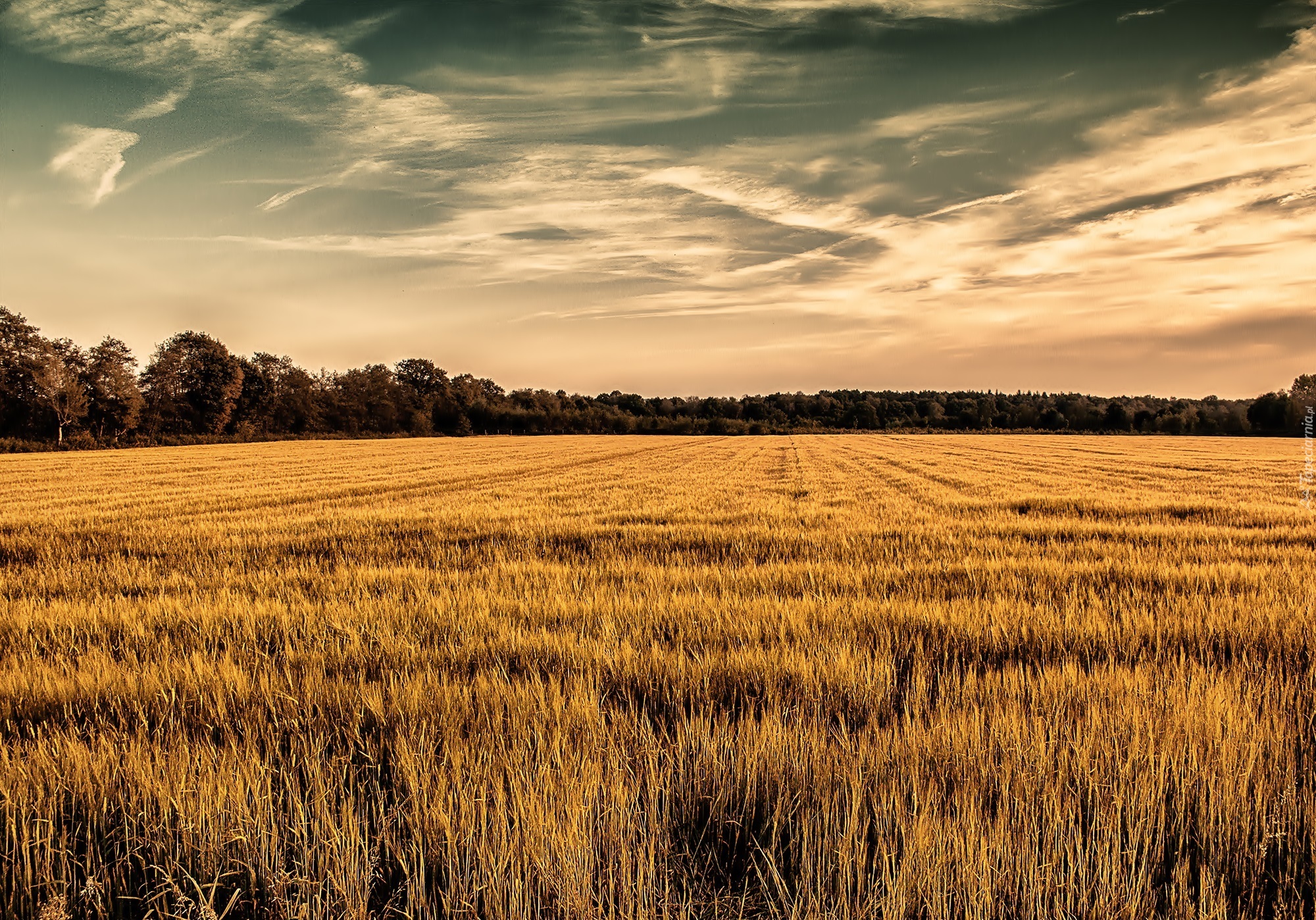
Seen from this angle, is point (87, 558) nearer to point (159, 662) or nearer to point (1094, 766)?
point (159, 662)

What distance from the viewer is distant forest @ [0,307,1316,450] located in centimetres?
7919

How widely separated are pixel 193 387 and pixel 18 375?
68.7 ft

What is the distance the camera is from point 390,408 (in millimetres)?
124812

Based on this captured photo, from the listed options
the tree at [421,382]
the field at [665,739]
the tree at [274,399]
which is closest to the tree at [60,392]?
the tree at [274,399]

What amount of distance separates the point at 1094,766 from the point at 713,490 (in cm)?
1651

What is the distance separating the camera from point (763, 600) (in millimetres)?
5660

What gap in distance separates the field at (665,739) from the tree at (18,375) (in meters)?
97.8

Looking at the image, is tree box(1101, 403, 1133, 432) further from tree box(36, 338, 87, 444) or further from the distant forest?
tree box(36, 338, 87, 444)

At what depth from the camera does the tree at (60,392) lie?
77.8m

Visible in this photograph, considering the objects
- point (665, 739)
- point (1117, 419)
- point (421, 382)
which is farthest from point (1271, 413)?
point (421, 382)

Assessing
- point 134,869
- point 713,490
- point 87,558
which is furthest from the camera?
point 713,490

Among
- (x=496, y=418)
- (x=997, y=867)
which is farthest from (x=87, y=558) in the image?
(x=496, y=418)

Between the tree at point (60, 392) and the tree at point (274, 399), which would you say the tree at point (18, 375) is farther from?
the tree at point (274, 399)

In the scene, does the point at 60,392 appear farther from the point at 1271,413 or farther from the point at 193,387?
the point at 1271,413
